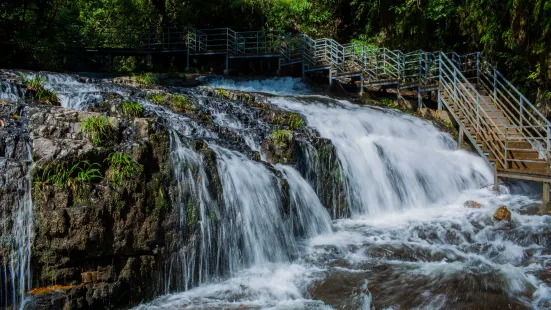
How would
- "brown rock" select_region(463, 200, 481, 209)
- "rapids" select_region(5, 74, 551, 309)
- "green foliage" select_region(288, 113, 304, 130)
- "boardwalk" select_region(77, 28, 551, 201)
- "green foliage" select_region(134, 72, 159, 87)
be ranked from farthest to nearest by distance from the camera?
"green foliage" select_region(134, 72, 159, 87), "boardwalk" select_region(77, 28, 551, 201), "green foliage" select_region(288, 113, 304, 130), "brown rock" select_region(463, 200, 481, 209), "rapids" select_region(5, 74, 551, 309)

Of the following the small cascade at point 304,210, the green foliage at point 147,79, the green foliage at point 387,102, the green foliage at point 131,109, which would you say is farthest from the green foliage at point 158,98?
the green foliage at point 387,102

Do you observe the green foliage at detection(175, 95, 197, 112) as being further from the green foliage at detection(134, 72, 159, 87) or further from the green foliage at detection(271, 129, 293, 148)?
the green foliage at detection(134, 72, 159, 87)

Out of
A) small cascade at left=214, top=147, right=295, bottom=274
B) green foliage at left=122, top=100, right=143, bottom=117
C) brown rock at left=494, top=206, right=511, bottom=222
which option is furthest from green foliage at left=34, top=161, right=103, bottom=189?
brown rock at left=494, top=206, right=511, bottom=222

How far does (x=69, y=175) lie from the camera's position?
17.6 feet

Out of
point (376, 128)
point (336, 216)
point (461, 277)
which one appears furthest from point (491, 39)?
point (461, 277)

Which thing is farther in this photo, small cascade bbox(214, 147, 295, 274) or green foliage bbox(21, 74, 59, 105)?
green foliage bbox(21, 74, 59, 105)

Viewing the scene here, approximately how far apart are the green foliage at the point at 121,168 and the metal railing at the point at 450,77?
27.3 feet

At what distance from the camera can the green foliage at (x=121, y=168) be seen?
18.4 ft

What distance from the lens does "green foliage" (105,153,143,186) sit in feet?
18.4

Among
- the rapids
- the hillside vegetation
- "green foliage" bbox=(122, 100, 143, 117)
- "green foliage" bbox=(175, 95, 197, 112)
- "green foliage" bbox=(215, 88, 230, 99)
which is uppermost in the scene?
the hillside vegetation

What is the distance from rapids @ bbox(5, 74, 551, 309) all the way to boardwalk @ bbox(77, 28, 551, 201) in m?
1.12

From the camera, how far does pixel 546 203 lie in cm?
948

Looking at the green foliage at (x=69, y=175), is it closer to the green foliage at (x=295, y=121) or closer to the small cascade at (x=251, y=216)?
the small cascade at (x=251, y=216)

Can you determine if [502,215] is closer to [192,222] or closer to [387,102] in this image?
[192,222]
